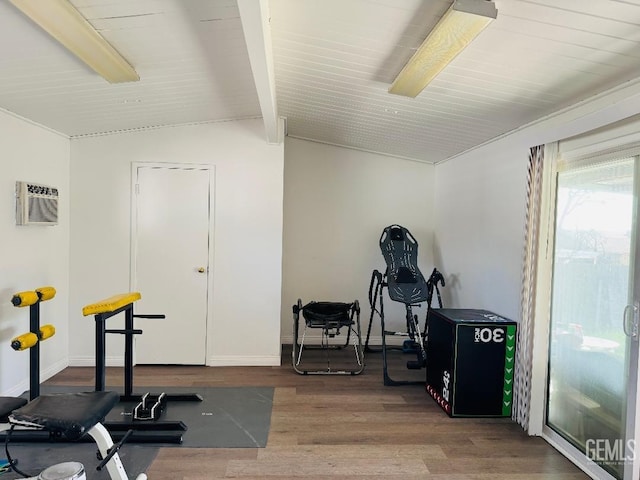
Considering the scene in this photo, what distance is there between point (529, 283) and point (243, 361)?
9.35 ft

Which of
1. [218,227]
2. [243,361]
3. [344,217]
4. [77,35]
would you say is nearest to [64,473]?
[77,35]

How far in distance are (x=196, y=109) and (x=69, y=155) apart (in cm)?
144

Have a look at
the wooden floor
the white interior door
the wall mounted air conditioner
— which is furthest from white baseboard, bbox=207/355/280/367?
the wall mounted air conditioner

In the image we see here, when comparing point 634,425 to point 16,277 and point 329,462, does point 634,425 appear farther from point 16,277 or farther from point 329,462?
point 16,277

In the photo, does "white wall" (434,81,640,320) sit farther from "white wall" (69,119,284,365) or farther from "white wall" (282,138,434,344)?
"white wall" (69,119,284,365)

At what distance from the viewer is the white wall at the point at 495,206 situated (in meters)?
2.51

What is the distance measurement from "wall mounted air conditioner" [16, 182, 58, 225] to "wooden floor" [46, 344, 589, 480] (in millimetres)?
1512

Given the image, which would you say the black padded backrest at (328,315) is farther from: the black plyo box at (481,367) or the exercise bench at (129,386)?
the exercise bench at (129,386)

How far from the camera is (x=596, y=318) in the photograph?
258 centimetres

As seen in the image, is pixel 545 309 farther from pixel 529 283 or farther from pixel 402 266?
pixel 402 266

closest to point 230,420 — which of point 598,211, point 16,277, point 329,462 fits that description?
point 329,462

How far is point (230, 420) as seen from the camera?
312 centimetres

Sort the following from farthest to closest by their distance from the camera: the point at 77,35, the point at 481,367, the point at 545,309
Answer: the point at 481,367 < the point at 545,309 < the point at 77,35

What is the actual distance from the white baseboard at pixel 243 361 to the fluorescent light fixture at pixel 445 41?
2.96 m
